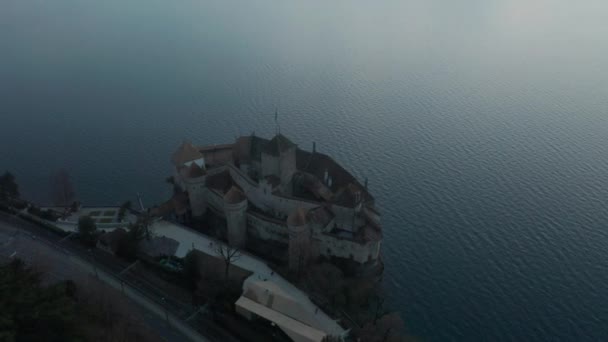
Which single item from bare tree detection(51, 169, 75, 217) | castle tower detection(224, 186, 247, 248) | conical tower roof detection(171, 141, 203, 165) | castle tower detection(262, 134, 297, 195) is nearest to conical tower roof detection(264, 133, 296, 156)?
castle tower detection(262, 134, 297, 195)

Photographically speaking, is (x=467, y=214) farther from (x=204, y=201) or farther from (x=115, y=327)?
(x=115, y=327)

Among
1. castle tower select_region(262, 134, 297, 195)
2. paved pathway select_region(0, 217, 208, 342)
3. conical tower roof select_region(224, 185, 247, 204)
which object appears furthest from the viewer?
castle tower select_region(262, 134, 297, 195)

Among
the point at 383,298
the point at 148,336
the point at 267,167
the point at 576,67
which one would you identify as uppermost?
the point at 576,67

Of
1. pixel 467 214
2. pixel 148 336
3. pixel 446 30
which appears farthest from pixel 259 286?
pixel 446 30

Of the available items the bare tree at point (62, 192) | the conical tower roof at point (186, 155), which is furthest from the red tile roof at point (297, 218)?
the bare tree at point (62, 192)

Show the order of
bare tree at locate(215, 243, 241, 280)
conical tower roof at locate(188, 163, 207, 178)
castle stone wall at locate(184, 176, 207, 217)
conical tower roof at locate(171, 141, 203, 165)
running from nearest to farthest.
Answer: bare tree at locate(215, 243, 241, 280) → conical tower roof at locate(188, 163, 207, 178) → castle stone wall at locate(184, 176, 207, 217) → conical tower roof at locate(171, 141, 203, 165)

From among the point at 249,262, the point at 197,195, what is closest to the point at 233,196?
the point at 197,195

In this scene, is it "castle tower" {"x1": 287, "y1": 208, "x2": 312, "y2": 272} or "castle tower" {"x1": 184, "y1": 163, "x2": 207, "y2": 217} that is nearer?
"castle tower" {"x1": 287, "y1": 208, "x2": 312, "y2": 272}

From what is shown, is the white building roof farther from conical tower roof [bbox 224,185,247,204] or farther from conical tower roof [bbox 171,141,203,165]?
conical tower roof [bbox 171,141,203,165]

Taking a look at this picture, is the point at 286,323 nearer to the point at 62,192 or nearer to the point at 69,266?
the point at 69,266
